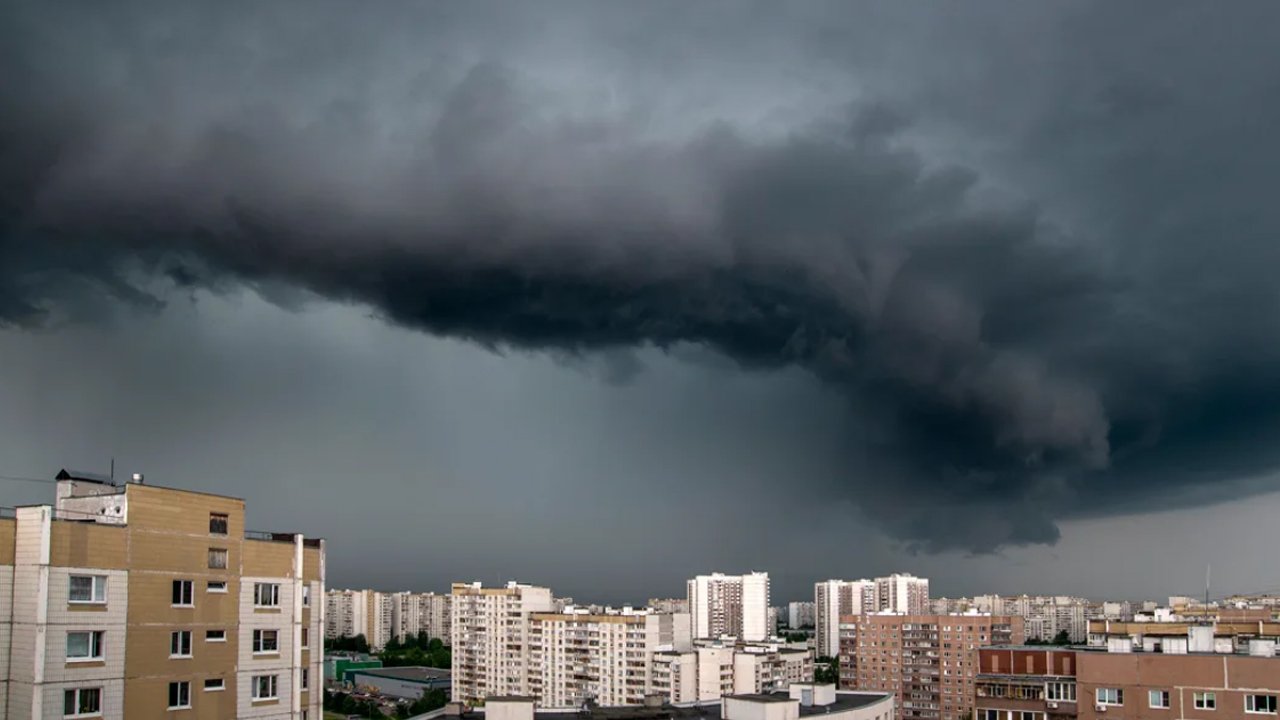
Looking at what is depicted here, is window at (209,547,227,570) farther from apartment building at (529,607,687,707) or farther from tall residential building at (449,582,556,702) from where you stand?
tall residential building at (449,582,556,702)

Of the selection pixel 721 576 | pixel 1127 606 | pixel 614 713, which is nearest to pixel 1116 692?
pixel 614 713

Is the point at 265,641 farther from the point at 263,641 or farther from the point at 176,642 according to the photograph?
the point at 176,642

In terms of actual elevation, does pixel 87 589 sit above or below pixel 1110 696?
above

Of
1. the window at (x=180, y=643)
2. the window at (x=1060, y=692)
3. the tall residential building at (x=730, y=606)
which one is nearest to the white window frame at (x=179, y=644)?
the window at (x=180, y=643)

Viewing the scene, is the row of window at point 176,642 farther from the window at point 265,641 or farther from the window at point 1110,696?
the window at point 1110,696

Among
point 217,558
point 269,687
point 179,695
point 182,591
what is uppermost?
point 217,558

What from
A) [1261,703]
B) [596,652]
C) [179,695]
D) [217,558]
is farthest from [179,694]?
[596,652]

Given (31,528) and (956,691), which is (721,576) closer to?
(956,691)
